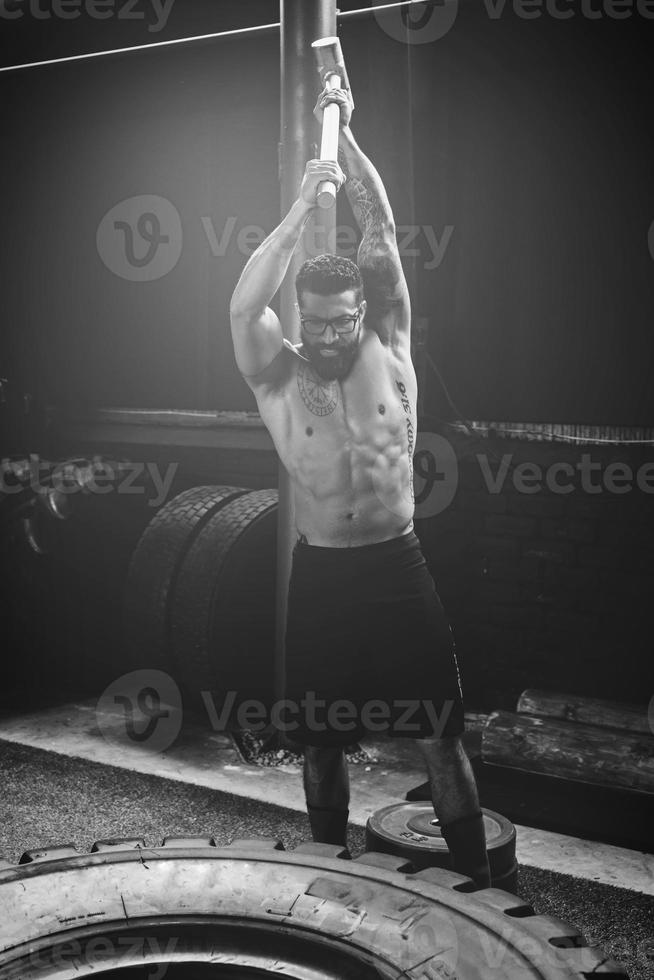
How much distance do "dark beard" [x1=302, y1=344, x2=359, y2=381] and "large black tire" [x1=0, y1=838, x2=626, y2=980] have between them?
4.08 feet

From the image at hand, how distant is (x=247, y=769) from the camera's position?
4.16m

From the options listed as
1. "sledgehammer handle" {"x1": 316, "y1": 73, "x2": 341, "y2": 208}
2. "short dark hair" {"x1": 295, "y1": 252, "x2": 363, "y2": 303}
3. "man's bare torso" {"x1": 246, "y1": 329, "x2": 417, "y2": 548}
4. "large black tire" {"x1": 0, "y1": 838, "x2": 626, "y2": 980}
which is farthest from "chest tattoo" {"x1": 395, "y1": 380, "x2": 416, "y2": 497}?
"large black tire" {"x1": 0, "y1": 838, "x2": 626, "y2": 980}

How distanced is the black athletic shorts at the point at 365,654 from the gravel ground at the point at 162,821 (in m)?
0.80

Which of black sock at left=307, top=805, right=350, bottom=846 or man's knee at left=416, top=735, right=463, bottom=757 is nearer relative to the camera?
man's knee at left=416, top=735, right=463, bottom=757

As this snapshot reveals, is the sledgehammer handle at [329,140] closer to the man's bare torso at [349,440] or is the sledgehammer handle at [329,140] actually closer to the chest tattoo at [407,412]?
the man's bare torso at [349,440]

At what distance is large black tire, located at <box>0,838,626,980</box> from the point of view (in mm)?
1605

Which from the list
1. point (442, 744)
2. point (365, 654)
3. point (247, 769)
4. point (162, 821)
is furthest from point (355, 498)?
point (247, 769)

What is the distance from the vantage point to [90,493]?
5242 millimetres

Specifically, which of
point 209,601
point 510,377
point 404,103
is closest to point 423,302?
point 510,377

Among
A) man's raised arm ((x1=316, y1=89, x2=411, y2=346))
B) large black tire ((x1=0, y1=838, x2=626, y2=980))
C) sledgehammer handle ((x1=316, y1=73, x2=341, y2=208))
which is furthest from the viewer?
man's raised arm ((x1=316, y1=89, x2=411, y2=346))

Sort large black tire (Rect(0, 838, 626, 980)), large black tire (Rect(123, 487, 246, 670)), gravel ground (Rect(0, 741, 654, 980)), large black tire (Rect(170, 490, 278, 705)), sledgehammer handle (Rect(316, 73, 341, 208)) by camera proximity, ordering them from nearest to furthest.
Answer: large black tire (Rect(0, 838, 626, 980)) < sledgehammer handle (Rect(316, 73, 341, 208)) < gravel ground (Rect(0, 741, 654, 980)) < large black tire (Rect(170, 490, 278, 705)) < large black tire (Rect(123, 487, 246, 670))

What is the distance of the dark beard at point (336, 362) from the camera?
8.73 ft

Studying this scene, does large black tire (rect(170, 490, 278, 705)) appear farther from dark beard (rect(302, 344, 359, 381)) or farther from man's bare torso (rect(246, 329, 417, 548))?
dark beard (rect(302, 344, 359, 381))

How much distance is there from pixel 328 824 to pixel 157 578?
2145mm
